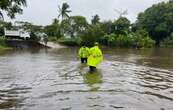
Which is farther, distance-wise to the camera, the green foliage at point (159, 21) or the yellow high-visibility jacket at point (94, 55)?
the green foliage at point (159, 21)

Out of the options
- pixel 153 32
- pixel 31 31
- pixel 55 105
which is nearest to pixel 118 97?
pixel 55 105

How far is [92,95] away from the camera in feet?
40.5

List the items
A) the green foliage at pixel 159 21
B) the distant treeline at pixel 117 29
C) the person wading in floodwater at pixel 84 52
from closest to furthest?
1. the person wading in floodwater at pixel 84 52
2. the distant treeline at pixel 117 29
3. the green foliage at pixel 159 21

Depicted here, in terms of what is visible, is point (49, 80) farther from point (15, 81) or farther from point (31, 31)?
point (31, 31)

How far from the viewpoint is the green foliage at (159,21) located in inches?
3529

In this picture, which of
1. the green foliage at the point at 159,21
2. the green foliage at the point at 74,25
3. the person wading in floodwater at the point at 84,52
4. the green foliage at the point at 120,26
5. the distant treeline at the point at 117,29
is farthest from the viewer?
the green foliage at the point at 159,21

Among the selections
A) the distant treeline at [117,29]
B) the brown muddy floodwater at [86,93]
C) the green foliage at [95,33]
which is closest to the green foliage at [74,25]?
the distant treeline at [117,29]

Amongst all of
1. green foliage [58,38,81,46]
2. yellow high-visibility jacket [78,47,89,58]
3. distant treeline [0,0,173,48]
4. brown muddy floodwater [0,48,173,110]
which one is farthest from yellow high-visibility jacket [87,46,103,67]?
green foliage [58,38,81,46]

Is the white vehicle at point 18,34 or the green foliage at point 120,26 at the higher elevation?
the green foliage at point 120,26

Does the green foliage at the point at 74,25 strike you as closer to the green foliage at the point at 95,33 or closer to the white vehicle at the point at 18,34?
the green foliage at the point at 95,33

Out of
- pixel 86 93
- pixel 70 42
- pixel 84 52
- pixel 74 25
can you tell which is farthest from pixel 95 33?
pixel 86 93

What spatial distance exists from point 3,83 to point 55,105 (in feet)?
17.7

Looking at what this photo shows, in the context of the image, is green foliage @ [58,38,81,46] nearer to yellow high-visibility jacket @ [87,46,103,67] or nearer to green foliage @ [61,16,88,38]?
green foliage @ [61,16,88,38]

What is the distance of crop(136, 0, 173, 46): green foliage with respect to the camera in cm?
8962
